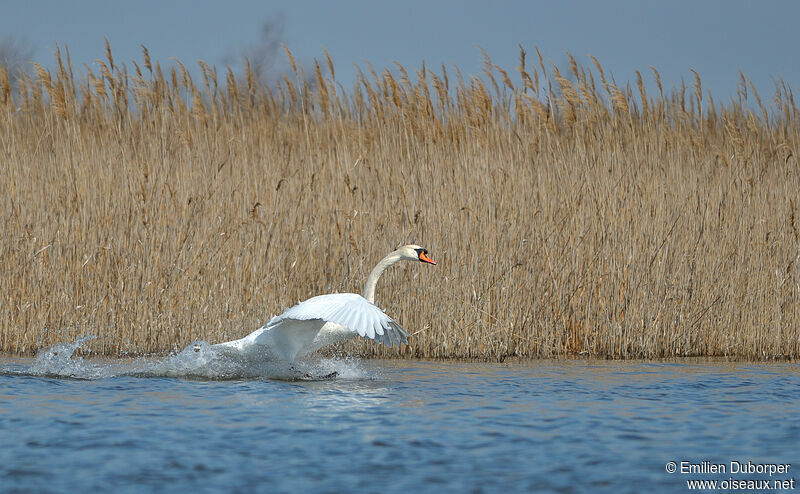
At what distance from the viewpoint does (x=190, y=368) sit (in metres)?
6.39

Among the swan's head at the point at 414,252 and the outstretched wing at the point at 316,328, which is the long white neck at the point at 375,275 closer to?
the swan's head at the point at 414,252

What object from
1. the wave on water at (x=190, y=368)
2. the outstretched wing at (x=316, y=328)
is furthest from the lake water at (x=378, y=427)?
the outstretched wing at (x=316, y=328)

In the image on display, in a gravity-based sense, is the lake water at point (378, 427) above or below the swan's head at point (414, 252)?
below

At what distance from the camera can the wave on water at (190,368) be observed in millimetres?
6289

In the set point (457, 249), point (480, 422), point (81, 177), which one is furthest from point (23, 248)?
point (480, 422)

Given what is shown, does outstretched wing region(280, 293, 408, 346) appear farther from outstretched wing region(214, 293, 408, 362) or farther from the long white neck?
the long white neck

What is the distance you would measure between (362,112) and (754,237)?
3.95m

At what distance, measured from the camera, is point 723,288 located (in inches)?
322

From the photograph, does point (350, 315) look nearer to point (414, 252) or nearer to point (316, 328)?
point (316, 328)

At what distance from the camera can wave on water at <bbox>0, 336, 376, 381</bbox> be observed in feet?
20.6

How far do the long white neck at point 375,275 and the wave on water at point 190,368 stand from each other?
1.73 ft

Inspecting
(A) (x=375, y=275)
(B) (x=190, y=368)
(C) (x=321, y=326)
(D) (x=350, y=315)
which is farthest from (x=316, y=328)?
(B) (x=190, y=368)

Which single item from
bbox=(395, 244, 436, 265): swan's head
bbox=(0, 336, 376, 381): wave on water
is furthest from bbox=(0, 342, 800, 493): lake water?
bbox=(395, 244, 436, 265): swan's head

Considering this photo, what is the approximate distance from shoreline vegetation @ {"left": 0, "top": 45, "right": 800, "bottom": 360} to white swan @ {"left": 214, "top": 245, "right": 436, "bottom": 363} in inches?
45.5
